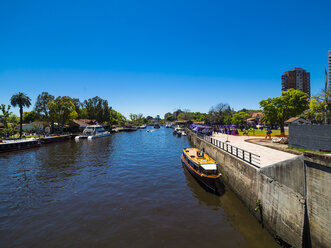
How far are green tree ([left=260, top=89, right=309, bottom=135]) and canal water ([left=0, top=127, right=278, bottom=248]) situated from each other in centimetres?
2222

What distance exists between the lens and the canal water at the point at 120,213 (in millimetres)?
9438

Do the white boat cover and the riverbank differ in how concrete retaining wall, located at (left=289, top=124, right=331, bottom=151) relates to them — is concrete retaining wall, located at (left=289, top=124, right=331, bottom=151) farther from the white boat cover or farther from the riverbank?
the white boat cover

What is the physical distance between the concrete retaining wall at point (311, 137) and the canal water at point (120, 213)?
337 inches

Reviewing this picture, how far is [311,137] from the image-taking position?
15422 millimetres

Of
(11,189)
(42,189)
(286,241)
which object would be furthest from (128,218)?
(11,189)

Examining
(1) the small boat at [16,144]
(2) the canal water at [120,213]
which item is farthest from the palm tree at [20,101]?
(2) the canal water at [120,213]

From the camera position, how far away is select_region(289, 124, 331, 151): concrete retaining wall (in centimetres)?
1389

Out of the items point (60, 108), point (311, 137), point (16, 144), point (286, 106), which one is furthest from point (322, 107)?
point (60, 108)

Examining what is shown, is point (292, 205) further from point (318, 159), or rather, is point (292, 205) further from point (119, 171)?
point (119, 171)

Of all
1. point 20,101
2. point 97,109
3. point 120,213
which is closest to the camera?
point 120,213

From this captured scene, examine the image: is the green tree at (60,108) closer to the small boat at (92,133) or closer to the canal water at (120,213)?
the small boat at (92,133)

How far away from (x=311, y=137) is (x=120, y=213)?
17.5m

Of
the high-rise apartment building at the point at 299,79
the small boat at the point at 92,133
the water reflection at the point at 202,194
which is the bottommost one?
the water reflection at the point at 202,194

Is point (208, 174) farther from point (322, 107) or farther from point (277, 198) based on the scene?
point (322, 107)
